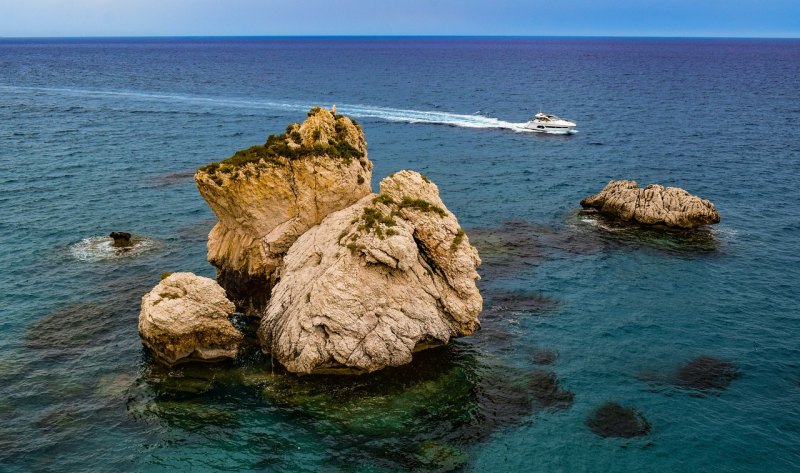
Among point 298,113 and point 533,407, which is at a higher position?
point 298,113

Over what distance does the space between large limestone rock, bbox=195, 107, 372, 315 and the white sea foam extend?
14061 millimetres

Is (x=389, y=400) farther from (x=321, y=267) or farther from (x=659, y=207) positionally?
(x=659, y=207)

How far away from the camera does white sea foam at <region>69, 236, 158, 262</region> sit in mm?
55719

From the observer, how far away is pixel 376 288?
39.8 m

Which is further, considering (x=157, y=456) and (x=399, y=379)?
(x=399, y=379)

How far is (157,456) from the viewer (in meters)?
31.7

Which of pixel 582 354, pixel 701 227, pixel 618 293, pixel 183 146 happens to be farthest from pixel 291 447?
pixel 183 146

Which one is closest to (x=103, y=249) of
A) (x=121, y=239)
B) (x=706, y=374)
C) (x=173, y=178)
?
(x=121, y=239)

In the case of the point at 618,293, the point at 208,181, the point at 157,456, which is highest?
the point at 208,181

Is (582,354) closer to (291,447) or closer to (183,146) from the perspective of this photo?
(291,447)

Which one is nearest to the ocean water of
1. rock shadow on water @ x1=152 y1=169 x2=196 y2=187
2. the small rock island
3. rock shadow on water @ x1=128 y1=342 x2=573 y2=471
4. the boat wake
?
rock shadow on water @ x1=128 y1=342 x2=573 y2=471

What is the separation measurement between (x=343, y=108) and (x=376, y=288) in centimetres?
10554

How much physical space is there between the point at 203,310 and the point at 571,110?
393 ft

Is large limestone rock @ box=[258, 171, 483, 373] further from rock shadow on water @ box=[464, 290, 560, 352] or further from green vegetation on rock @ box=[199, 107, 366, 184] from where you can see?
green vegetation on rock @ box=[199, 107, 366, 184]
